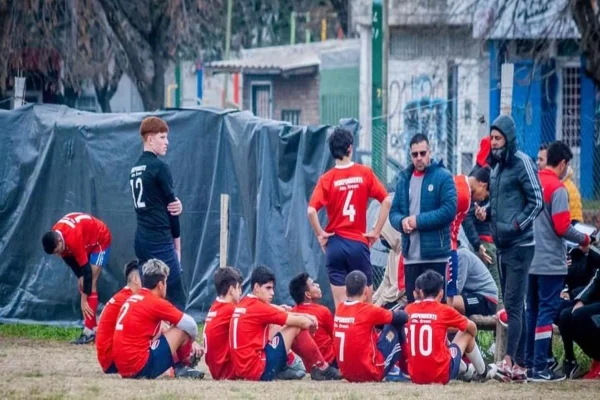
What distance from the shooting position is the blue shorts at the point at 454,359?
11.2m

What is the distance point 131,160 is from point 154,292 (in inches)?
190

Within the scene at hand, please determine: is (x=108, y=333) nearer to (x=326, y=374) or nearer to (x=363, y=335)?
(x=326, y=374)

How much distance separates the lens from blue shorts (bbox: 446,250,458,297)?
1220cm

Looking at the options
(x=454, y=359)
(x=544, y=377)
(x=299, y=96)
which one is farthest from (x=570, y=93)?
(x=454, y=359)

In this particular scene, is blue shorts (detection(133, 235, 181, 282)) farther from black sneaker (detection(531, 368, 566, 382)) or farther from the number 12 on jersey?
black sneaker (detection(531, 368, 566, 382))

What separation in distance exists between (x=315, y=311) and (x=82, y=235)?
3.61m

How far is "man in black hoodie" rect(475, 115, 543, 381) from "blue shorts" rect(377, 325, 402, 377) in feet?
2.95

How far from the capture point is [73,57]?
24.7 meters

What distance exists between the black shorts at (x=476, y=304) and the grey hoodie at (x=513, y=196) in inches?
52.1

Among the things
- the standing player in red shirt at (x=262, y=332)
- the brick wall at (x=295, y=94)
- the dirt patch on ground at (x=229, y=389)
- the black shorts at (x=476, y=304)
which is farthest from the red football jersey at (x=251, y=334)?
the brick wall at (x=295, y=94)

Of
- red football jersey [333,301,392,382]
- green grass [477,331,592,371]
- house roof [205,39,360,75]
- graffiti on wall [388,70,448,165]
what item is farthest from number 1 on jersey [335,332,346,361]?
house roof [205,39,360,75]

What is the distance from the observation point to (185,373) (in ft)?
38.5

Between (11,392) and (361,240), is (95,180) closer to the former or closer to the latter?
(361,240)

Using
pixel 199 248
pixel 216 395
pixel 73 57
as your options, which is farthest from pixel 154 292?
pixel 73 57
